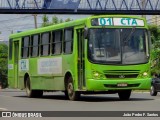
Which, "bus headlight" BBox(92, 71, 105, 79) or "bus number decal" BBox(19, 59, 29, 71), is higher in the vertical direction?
"bus number decal" BBox(19, 59, 29, 71)

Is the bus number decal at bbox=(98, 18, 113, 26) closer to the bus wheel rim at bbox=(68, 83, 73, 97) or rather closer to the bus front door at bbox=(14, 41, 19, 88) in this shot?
the bus wheel rim at bbox=(68, 83, 73, 97)

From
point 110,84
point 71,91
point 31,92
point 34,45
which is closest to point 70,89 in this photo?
point 71,91

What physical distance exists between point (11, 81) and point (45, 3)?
1235 inches

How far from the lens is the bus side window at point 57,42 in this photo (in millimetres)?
25703

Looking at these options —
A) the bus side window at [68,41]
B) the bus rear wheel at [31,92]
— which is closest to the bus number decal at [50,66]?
the bus side window at [68,41]

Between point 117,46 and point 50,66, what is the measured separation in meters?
4.36

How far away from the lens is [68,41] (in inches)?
977

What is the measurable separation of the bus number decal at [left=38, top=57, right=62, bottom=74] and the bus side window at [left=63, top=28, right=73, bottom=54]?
733 millimetres

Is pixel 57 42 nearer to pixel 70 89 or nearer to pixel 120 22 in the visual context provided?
pixel 70 89

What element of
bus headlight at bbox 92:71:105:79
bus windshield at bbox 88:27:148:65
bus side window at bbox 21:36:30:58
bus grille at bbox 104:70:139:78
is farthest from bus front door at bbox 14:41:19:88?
bus grille at bbox 104:70:139:78

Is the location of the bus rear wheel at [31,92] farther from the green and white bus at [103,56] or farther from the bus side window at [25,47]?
the green and white bus at [103,56]

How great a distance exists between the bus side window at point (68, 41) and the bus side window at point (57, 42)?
44 cm

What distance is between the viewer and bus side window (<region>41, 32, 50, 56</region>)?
26.9 m

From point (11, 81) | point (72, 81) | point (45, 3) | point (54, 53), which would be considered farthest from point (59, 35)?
point (45, 3)
